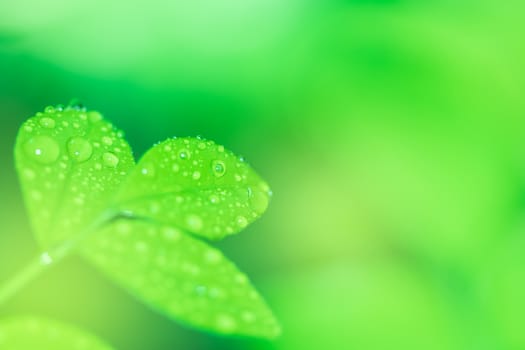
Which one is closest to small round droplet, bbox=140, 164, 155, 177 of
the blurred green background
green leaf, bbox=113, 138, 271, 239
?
green leaf, bbox=113, 138, 271, 239

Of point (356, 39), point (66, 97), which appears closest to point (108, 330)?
point (66, 97)

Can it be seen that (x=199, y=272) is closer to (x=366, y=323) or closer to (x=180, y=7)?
(x=366, y=323)

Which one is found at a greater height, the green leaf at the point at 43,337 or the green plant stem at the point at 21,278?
the green plant stem at the point at 21,278

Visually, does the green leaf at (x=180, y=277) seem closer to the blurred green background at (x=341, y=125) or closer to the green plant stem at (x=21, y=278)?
the green plant stem at (x=21, y=278)

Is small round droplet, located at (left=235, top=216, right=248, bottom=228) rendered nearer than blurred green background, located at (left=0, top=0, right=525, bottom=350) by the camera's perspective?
Yes

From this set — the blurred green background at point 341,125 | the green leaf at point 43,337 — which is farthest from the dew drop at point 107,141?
the blurred green background at point 341,125

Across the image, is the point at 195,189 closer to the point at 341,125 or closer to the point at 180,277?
the point at 180,277

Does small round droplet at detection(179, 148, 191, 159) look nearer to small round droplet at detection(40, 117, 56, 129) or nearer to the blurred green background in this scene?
small round droplet at detection(40, 117, 56, 129)
